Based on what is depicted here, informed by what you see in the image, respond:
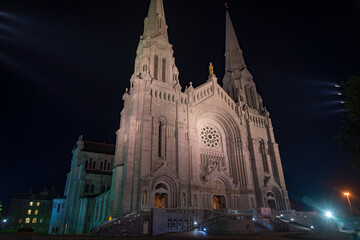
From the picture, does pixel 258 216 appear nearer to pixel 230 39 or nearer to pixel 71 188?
pixel 71 188

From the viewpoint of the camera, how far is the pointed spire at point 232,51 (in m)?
50.3

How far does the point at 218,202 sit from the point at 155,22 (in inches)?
1351

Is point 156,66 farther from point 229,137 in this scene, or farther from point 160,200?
point 160,200

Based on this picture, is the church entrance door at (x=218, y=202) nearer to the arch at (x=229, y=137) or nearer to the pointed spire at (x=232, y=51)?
the arch at (x=229, y=137)

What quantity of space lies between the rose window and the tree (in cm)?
2316

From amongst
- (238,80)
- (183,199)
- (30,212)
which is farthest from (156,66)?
(30,212)

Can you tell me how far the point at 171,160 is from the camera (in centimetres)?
2966

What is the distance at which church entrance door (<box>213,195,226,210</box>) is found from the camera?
33.2m

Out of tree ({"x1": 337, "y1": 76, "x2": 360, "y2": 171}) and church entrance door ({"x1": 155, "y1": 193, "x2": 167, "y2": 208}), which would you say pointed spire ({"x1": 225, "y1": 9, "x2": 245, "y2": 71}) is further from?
tree ({"x1": 337, "y1": 76, "x2": 360, "y2": 171})

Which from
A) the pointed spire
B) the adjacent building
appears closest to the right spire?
the pointed spire

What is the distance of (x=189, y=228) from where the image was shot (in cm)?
2327

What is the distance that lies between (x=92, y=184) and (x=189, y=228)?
85.4 feet

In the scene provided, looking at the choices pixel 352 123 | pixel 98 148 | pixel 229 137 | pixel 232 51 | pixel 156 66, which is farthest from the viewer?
pixel 232 51

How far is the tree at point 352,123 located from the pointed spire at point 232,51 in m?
37.6
